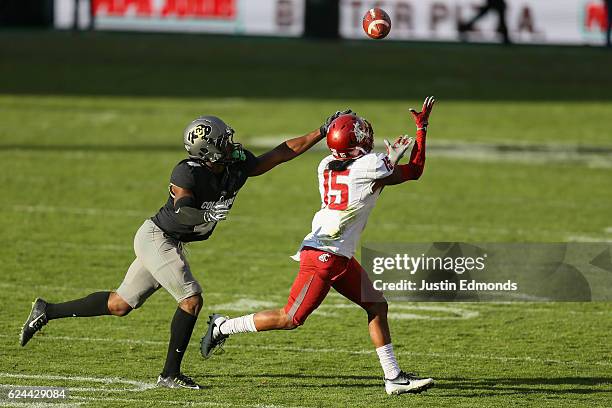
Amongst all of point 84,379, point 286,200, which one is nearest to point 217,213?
point 84,379

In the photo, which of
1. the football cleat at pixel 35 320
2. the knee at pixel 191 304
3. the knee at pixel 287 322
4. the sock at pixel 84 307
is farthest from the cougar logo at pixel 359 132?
the football cleat at pixel 35 320

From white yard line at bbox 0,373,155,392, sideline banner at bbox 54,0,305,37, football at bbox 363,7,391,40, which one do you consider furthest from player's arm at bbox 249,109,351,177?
sideline banner at bbox 54,0,305,37

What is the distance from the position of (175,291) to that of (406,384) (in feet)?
4.60

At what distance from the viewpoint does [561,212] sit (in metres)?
13.5

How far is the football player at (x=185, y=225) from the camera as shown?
6965 mm

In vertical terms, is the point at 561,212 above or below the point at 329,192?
below

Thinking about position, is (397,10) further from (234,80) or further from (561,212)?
(561,212)

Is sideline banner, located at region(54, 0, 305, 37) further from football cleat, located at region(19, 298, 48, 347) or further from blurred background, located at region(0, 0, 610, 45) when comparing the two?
football cleat, located at region(19, 298, 48, 347)

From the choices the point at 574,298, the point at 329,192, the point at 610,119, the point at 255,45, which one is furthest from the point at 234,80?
the point at 329,192

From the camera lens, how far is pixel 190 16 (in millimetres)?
24375

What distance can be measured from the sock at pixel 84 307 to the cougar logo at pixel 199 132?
1.10 metres

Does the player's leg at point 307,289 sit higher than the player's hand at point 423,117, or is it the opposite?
the player's hand at point 423,117

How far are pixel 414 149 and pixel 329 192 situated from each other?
54 cm

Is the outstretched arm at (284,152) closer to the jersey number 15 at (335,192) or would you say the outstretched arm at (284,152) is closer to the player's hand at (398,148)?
the jersey number 15 at (335,192)
